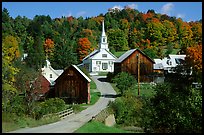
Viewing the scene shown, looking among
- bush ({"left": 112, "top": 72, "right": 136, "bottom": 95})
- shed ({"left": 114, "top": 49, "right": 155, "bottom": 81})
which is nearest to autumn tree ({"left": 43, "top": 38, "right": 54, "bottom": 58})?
shed ({"left": 114, "top": 49, "right": 155, "bottom": 81})

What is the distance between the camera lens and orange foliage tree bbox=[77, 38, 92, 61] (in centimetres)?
6612

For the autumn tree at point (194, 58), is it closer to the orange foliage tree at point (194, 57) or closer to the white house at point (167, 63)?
the orange foliage tree at point (194, 57)

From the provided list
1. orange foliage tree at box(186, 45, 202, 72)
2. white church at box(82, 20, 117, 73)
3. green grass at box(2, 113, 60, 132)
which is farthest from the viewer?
white church at box(82, 20, 117, 73)

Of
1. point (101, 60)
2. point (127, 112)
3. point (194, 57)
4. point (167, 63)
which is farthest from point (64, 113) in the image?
point (101, 60)

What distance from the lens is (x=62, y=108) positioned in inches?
1048

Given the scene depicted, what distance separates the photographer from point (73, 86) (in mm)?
34750

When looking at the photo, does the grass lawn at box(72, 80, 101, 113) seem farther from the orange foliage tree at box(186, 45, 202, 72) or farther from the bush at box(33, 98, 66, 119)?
the orange foliage tree at box(186, 45, 202, 72)

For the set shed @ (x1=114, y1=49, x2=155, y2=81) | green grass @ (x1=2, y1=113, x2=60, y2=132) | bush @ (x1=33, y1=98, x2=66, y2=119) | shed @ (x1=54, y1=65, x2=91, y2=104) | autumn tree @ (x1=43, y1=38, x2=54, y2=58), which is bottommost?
green grass @ (x1=2, y1=113, x2=60, y2=132)

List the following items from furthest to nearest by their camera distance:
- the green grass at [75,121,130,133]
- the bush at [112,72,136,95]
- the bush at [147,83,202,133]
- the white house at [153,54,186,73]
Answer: the white house at [153,54,186,73] < the bush at [112,72,136,95] < the bush at [147,83,202,133] < the green grass at [75,121,130,133]

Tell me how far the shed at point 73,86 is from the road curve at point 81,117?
1.72m

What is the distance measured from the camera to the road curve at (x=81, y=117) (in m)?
17.3

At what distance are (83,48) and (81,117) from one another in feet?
142

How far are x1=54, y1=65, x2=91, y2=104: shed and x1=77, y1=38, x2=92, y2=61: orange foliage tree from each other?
3091cm

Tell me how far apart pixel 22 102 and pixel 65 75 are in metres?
10.0
